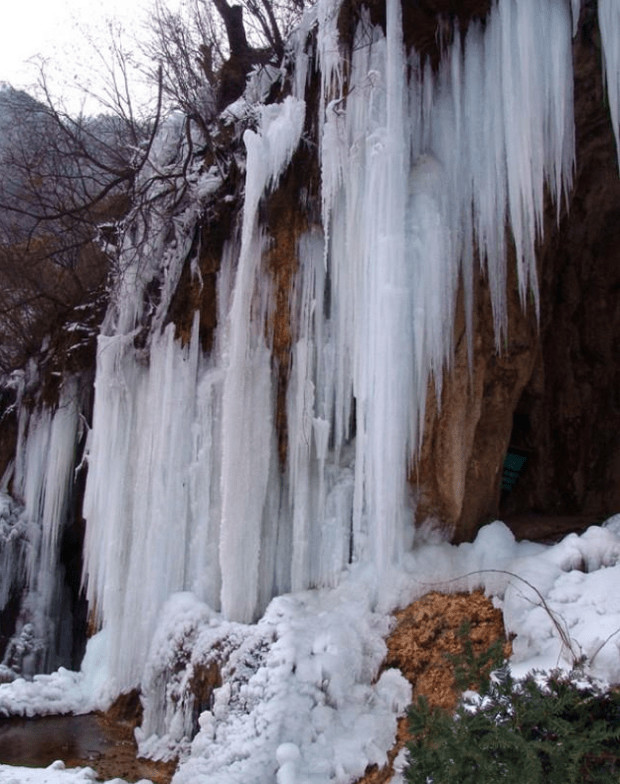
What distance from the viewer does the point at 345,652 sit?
5094mm

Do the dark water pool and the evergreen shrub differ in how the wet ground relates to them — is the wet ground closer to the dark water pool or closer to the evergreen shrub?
the dark water pool

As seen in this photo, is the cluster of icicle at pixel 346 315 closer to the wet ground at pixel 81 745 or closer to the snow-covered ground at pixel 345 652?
the snow-covered ground at pixel 345 652

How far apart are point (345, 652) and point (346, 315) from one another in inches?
94.9

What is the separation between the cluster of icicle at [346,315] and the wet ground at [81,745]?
1.69ft

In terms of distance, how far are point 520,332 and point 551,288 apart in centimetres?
171

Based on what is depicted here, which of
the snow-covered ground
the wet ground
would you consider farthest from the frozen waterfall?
the wet ground

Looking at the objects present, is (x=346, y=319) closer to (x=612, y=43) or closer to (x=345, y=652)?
(x=345, y=652)

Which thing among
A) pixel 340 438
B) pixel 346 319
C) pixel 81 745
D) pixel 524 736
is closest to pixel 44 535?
pixel 81 745

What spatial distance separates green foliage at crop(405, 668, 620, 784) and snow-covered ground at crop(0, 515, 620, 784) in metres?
0.71

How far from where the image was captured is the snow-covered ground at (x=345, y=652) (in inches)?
172

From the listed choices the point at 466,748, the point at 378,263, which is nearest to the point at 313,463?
the point at 378,263

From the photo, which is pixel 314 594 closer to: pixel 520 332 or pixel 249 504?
pixel 249 504

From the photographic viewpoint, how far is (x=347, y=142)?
575 cm

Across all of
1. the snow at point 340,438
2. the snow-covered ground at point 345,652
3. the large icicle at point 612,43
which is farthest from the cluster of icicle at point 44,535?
the large icicle at point 612,43
